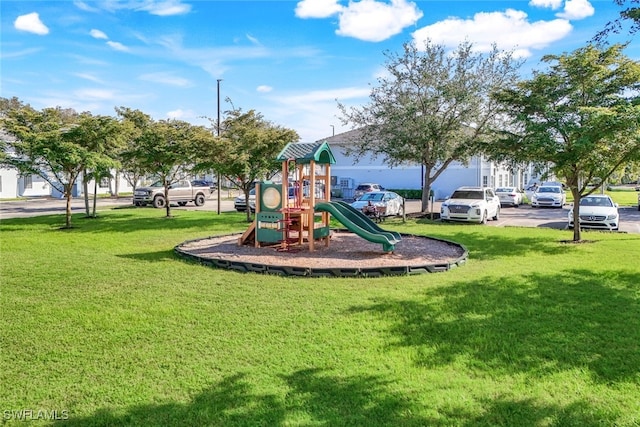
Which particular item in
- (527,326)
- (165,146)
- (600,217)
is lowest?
(527,326)

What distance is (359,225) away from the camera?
10.9 metres

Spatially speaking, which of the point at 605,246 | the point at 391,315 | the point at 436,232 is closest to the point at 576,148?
the point at 605,246

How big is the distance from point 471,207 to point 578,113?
7.08 m

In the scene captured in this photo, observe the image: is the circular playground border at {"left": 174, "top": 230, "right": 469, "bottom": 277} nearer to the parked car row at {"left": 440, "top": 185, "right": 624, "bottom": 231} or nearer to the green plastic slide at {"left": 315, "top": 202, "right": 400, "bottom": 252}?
the green plastic slide at {"left": 315, "top": 202, "right": 400, "bottom": 252}

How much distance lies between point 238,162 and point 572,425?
1483cm

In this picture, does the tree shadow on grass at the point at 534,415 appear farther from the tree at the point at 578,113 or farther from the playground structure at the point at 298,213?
the tree at the point at 578,113

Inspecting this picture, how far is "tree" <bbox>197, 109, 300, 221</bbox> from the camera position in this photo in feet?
56.4

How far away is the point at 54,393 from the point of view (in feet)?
12.5

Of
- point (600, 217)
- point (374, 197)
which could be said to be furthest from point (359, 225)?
point (374, 197)

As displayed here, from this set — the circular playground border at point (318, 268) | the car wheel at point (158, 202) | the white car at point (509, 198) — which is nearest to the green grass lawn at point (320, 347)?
the circular playground border at point (318, 268)

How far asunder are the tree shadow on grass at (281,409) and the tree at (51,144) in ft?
45.5

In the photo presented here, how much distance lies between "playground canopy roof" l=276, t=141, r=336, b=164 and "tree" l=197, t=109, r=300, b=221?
529cm

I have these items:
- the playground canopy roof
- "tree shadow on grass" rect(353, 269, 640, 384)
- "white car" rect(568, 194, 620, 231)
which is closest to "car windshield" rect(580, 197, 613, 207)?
"white car" rect(568, 194, 620, 231)

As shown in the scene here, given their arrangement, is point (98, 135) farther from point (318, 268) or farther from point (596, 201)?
point (596, 201)
